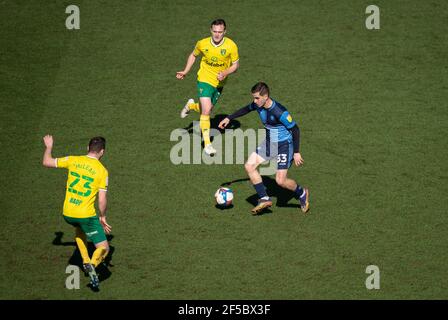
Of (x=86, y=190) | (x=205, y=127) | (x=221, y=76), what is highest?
(x=221, y=76)

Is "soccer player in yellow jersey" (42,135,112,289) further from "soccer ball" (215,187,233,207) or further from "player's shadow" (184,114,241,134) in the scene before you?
"player's shadow" (184,114,241,134)

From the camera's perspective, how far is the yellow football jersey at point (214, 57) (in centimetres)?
1709

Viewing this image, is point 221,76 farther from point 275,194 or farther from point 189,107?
point 275,194

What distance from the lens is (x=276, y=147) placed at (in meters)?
14.9

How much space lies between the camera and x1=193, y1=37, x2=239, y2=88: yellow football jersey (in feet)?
56.1

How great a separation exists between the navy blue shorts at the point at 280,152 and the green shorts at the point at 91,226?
3655 millimetres

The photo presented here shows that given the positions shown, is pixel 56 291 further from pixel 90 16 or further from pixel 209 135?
pixel 90 16

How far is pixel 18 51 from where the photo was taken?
21219 millimetres

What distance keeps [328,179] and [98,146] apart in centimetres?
557

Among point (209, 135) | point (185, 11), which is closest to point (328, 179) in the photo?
point (209, 135)

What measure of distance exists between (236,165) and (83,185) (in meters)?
4.94

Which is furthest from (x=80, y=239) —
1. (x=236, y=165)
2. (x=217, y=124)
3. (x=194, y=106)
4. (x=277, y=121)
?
(x=217, y=124)

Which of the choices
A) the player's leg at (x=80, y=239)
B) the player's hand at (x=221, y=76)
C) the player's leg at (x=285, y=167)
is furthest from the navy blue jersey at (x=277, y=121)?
the player's leg at (x=80, y=239)

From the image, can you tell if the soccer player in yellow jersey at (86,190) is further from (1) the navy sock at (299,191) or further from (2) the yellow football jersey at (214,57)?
(2) the yellow football jersey at (214,57)
